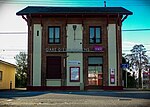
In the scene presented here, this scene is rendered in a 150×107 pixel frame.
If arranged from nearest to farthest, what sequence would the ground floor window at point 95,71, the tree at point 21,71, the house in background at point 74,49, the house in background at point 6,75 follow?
the house in background at point 74,49, the ground floor window at point 95,71, the house in background at point 6,75, the tree at point 21,71

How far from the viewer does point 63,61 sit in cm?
2866

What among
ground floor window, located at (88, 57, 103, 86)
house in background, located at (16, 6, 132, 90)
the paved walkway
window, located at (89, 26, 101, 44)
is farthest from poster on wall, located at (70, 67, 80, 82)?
the paved walkway

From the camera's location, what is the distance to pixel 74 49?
94.6 feet

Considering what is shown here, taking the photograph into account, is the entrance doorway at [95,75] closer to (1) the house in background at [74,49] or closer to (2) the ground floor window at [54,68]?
(1) the house in background at [74,49]

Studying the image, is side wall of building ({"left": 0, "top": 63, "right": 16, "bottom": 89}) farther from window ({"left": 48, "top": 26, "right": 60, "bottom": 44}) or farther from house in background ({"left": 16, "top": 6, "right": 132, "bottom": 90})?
window ({"left": 48, "top": 26, "right": 60, "bottom": 44})

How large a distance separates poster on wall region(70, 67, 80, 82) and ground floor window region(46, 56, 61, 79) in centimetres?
100

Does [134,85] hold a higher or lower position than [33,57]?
lower

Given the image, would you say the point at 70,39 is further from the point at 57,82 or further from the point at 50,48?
the point at 57,82

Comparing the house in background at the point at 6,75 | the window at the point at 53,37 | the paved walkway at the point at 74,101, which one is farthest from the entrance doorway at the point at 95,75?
the paved walkway at the point at 74,101

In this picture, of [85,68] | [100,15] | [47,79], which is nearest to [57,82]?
[47,79]

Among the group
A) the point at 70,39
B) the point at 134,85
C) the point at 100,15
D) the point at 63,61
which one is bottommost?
the point at 134,85

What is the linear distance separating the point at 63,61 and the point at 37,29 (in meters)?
3.48

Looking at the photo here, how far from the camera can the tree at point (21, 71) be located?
4472 cm

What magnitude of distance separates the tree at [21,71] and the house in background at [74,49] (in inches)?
634
